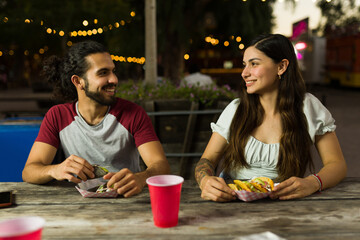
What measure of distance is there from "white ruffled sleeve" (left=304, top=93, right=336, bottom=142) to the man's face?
1.28 metres

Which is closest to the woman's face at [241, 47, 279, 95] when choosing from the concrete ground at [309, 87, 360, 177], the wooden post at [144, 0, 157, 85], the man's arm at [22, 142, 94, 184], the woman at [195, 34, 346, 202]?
the woman at [195, 34, 346, 202]

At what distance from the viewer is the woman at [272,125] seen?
2354mm

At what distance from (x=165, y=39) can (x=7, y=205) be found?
8.97 meters

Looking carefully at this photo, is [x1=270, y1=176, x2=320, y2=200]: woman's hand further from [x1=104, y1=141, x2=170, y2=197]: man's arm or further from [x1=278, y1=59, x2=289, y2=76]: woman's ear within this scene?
[x1=278, y1=59, x2=289, y2=76]: woman's ear

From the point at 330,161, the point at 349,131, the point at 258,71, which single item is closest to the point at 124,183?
the point at 258,71

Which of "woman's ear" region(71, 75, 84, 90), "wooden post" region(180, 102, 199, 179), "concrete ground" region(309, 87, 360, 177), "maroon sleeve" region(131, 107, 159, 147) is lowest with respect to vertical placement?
"concrete ground" region(309, 87, 360, 177)

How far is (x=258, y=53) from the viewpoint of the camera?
2414 mm

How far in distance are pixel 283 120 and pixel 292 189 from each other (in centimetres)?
70

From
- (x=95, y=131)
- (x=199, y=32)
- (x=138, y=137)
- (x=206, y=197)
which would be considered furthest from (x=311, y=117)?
(x=199, y=32)

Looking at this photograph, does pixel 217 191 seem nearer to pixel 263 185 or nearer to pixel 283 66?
pixel 263 185

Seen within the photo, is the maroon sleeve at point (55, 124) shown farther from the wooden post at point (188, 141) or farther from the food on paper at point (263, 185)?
Result: the wooden post at point (188, 141)

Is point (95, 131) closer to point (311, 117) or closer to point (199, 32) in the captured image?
point (311, 117)

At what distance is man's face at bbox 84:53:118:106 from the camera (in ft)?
8.14

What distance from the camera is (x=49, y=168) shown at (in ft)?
6.90
